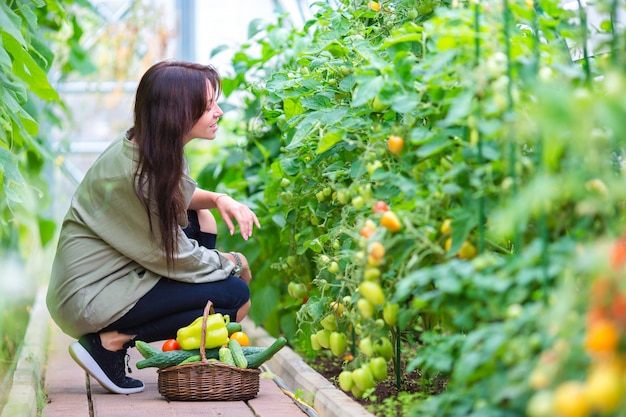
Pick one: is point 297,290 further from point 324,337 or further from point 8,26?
point 8,26

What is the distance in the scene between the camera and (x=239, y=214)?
2.82m

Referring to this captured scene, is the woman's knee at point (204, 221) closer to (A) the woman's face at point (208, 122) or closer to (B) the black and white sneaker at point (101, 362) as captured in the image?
(A) the woman's face at point (208, 122)

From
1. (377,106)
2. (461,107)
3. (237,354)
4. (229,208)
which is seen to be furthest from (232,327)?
(461,107)

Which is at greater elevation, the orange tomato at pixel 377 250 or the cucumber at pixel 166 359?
the orange tomato at pixel 377 250

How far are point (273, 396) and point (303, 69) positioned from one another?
1.04 metres

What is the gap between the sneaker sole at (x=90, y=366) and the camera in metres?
2.71

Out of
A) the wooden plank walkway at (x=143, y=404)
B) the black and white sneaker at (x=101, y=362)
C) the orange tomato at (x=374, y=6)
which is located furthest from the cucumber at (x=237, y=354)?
the orange tomato at (x=374, y=6)

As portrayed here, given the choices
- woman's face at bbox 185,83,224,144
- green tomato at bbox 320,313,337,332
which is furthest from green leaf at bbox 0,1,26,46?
green tomato at bbox 320,313,337,332

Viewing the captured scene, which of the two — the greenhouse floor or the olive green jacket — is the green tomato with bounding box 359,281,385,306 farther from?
the olive green jacket

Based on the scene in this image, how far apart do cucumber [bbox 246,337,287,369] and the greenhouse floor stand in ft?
0.41

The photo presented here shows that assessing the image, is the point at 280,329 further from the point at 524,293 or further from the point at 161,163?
the point at 524,293

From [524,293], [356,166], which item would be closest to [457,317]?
[524,293]

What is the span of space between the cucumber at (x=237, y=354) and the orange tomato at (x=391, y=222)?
0.95m

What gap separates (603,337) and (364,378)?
102 centimetres
